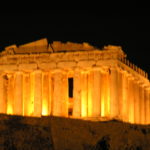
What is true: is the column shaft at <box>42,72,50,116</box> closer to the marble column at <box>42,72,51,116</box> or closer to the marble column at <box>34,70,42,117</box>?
the marble column at <box>42,72,51,116</box>

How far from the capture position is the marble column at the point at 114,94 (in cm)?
9012

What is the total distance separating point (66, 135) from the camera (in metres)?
73.9

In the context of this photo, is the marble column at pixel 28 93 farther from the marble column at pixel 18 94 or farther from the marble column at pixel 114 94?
the marble column at pixel 114 94

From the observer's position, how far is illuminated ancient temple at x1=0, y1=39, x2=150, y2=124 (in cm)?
9112

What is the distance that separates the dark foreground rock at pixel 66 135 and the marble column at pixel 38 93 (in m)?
15.1

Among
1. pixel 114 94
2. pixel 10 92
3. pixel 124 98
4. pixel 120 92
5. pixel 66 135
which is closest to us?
pixel 66 135

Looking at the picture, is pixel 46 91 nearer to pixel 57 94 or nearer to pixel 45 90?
pixel 45 90

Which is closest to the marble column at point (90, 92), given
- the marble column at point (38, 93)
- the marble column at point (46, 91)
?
the marble column at point (46, 91)

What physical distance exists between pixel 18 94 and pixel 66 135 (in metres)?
21.0

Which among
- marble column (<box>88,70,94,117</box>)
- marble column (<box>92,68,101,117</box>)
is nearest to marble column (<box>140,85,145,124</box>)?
marble column (<box>88,70,94,117</box>)

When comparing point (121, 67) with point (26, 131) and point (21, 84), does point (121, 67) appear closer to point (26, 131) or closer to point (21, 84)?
point (21, 84)

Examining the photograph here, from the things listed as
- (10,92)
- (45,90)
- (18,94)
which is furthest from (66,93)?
(10,92)

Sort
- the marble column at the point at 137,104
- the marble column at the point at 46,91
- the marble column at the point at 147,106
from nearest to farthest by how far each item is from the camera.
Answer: the marble column at the point at 46,91 < the marble column at the point at 137,104 < the marble column at the point at 147,106

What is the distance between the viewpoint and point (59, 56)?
9288 centimetres
